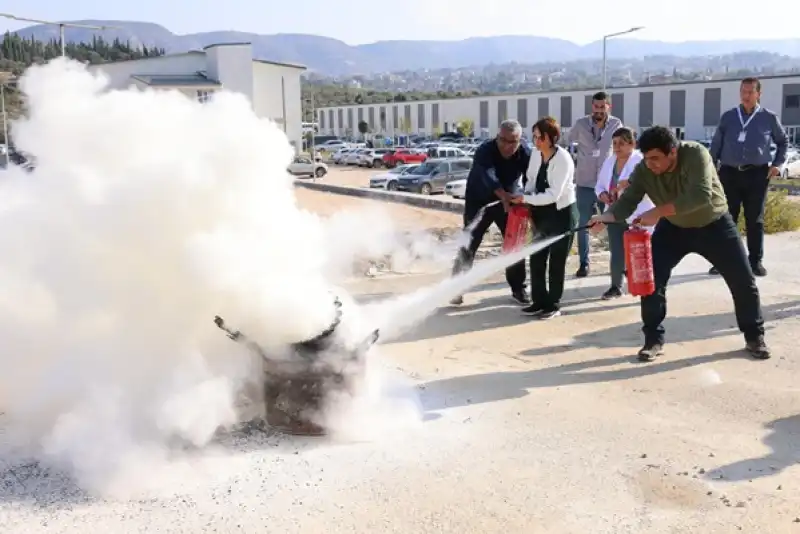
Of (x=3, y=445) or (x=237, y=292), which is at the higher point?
(x=237, y=292)

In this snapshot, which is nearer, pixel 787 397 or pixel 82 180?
pixel 82 180

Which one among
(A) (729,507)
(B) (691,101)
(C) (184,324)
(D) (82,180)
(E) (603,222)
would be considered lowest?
(A) (729,507)

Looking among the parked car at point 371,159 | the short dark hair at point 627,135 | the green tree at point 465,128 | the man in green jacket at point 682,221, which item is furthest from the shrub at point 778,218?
the green tree at point 465,128

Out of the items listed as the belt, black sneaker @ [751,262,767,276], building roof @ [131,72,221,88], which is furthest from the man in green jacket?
building roof @ [131,72,221,88]

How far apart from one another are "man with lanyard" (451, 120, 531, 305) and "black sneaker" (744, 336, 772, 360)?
7.93 feet

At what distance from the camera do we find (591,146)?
8.23 metres

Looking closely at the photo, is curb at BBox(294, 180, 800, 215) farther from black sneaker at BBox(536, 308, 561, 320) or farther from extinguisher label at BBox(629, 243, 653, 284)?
extinguisher label at BBox(629, 243, 653, 284)

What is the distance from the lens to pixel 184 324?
4.61 meters

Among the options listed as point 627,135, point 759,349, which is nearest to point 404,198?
point 627,135

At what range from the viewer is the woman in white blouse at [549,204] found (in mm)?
6969

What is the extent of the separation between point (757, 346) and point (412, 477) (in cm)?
333

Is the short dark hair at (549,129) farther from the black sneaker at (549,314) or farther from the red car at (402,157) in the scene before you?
the red car at (402,157)

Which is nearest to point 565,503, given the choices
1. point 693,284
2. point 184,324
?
point 184,324

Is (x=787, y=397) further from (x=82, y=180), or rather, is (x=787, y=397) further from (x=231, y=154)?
(x=82, y=180)
